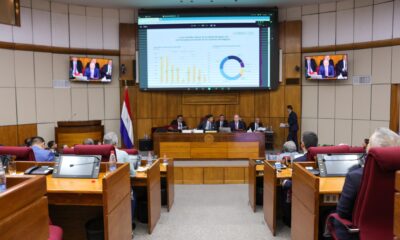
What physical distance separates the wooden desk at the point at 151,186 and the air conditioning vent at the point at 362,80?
6.80 metres

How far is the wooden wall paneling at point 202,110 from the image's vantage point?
10516mm

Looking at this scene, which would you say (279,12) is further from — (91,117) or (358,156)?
(358,156)

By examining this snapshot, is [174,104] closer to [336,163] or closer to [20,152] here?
[20,152]

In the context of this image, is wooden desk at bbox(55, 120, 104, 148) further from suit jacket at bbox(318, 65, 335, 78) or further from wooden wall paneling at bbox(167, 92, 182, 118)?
suit jacket at bbox(318, 65, 335, 78)

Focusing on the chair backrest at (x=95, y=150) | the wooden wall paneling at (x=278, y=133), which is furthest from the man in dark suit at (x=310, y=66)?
the chair backrest at (x=95, y=150)

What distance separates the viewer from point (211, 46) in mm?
9898

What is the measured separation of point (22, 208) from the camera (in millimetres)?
1757

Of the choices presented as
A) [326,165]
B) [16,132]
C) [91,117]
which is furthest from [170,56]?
[326,165]

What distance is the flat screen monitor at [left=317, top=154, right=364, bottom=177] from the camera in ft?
11.8

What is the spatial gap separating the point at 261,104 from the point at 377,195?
325 inches

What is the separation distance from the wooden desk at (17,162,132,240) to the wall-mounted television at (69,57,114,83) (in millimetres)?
6441

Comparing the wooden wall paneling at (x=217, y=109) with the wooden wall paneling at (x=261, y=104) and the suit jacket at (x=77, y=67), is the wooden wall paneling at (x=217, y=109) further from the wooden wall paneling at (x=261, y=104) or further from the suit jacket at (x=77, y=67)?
the suit jacket at (x=77, y=67)

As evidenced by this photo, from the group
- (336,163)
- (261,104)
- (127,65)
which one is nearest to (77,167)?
(336,163)

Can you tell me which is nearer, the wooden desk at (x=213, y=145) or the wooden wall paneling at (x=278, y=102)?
the wooden desk at (x=213, y=145)
